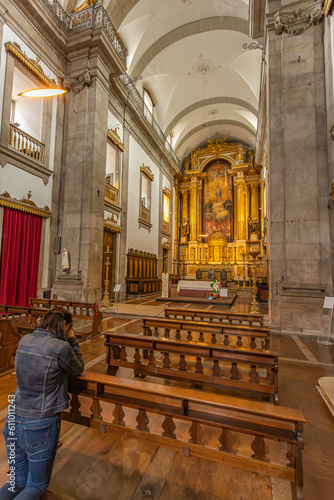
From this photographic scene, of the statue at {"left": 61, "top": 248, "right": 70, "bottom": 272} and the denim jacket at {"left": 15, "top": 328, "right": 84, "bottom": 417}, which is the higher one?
the statue at {"left": 61, "top": 248, "right": 70, "bottom": 272}

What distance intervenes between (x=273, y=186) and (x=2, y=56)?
833cm

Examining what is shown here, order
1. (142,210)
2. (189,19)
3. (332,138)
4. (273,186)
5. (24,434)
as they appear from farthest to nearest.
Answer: (142,210) < (189,19) < (273,186) < (332,138) < (24,434)

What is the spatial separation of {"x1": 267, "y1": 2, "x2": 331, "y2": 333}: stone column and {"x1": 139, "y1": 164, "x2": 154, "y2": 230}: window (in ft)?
28.7

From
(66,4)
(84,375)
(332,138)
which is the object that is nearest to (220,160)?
(66,4)

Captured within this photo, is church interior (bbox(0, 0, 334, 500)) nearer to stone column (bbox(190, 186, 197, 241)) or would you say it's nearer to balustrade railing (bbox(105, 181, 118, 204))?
balustrade railing (bbox(105, 181, 118, 204))

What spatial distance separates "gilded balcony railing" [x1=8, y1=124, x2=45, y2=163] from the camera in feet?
25.7

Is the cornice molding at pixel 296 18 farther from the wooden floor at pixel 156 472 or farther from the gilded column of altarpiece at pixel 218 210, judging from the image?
the gilded column of altarpiece at pixel 218 210

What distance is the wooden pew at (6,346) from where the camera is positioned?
3451mm

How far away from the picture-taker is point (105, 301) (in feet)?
29.7

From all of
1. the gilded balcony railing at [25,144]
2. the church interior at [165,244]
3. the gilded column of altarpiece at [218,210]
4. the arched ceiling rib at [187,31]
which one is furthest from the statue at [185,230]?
the gilded balcony railing at [25,144]

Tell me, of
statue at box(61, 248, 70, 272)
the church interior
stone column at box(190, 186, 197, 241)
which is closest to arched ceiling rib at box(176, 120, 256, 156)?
the church interior

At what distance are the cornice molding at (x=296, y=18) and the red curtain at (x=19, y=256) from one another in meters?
9.13

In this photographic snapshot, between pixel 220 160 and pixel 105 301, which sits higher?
pixel 220 160

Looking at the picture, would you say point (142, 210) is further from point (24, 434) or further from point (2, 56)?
point (24, 434)
